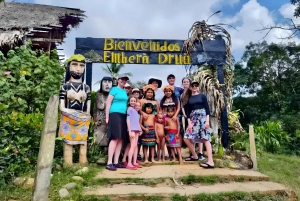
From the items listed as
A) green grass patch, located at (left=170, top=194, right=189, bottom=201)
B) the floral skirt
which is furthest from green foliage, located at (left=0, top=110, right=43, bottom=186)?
the floral skirt

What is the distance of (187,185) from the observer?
4.35 m

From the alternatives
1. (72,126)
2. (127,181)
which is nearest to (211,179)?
(127,181)

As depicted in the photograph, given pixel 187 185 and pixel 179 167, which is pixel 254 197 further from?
pixel 179 167

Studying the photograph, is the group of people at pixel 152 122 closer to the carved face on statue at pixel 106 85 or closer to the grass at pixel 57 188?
the carved face on statue at pixel 106 85

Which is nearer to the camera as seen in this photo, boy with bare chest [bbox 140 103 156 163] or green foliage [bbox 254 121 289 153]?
boy with bare chest [bbox 140 103 156 163]

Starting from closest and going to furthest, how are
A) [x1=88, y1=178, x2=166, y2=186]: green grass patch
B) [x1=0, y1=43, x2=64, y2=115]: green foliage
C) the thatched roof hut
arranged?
[x1=88, y1=178, x2=166, y2=186]: green grass patch → [x1=0, y1=43, x2=64, y2=115]: green foliage → the thatched roof hut

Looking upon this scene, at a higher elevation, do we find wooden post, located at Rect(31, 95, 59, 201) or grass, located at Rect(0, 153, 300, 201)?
wooden post, located at Rect(31, 95, 59, 201)

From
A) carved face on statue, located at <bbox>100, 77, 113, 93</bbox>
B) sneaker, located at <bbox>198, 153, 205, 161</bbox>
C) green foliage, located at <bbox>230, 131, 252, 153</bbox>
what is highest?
carved face on statue, located at <bbox>100, 77, 113, 93</bbox>

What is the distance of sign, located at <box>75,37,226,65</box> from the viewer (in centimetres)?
634

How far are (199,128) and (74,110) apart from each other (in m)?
2.18

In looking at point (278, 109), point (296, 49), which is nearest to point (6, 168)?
point (278, 109)

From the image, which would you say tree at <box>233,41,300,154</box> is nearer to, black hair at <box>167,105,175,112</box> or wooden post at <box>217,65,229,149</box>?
wooden post at <box>217,65,229,149</box>

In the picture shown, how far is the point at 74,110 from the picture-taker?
4984 mm

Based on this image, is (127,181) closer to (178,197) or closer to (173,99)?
(178,197)
